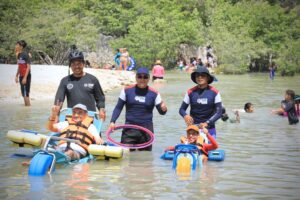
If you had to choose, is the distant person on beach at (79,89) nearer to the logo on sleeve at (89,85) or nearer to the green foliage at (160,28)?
the logo on sleeve at (89,85)

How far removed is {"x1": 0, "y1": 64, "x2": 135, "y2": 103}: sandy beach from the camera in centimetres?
2251

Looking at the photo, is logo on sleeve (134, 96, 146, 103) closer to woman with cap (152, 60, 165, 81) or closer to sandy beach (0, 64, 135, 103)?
sandy beach (0, 64, 135, 103)

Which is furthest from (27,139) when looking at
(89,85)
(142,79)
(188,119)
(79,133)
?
(188,119)

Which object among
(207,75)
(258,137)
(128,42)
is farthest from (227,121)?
(128,42)

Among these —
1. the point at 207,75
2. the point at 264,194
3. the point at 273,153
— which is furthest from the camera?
the point at 273,153

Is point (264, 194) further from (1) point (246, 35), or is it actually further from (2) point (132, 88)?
(1) point (246, 35)

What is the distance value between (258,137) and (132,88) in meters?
4.01

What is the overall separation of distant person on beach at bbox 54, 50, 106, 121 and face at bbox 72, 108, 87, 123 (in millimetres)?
510

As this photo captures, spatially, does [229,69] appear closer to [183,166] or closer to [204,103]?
[204,103]

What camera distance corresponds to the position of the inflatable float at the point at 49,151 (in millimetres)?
9297

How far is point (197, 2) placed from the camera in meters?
61.1

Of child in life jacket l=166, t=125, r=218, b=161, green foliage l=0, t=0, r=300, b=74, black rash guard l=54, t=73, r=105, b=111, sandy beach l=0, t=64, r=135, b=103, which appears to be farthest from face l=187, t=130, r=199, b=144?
green foliage l=0, t=0, r=300, b=74

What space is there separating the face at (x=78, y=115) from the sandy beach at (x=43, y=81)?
10.9 metres

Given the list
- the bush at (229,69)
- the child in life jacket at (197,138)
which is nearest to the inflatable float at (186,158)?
the child in life jacket at (197,138)
